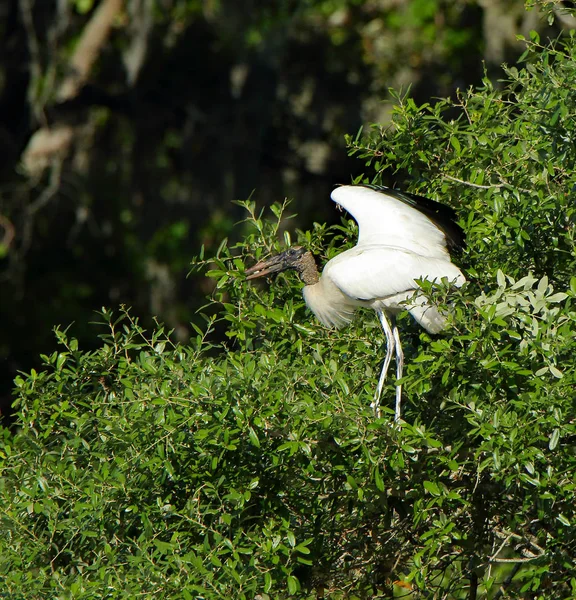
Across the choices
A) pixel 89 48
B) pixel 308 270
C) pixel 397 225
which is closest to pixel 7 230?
pixel 89 48

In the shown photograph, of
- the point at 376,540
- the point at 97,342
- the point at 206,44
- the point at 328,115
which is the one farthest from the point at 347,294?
the point at 206,44

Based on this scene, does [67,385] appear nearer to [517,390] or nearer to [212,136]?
[517,390]

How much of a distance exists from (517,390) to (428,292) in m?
0.40

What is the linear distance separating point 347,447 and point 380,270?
108 cm

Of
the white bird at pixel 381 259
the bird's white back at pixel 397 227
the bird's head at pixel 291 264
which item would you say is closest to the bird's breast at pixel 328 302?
the white bird at pixel 381 259

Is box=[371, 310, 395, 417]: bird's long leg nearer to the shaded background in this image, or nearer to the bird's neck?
the bird's neck

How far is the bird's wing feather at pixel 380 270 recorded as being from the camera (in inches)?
172

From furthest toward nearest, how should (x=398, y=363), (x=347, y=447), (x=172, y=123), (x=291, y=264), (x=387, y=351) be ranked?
(x=172, y=123) → (x=291, y=264) → (x=387, y=351) → (x=398, y=363) → (x=347, y=447)

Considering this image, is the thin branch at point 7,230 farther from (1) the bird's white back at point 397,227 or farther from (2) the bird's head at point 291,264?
(1) the bird's white back at point 397,227

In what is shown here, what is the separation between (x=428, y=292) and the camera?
3359 millimetres

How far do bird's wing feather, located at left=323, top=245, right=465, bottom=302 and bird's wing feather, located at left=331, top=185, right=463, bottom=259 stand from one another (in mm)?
85

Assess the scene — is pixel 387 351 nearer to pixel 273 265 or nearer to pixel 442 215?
pixel 442 215

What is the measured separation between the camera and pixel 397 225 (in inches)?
180

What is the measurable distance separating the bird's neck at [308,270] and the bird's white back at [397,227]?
0.26 meters
